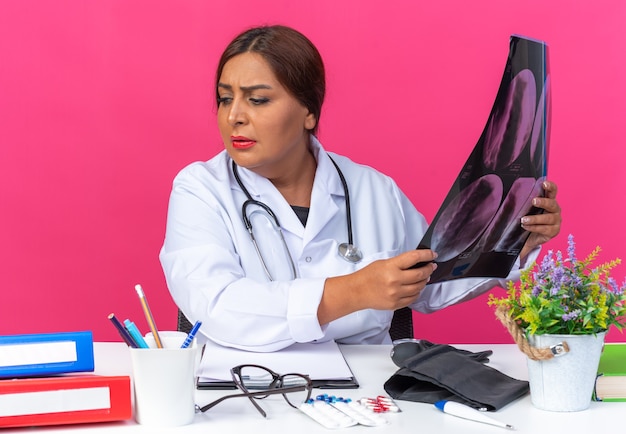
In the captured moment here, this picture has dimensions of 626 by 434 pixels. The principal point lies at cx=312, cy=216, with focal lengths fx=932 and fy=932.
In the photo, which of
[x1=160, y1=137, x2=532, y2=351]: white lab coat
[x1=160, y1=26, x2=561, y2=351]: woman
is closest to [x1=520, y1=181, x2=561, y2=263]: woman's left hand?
[x1=160, y1=26, x2=561, y2=351]: woman

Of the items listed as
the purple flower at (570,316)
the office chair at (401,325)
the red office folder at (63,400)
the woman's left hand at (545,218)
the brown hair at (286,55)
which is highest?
the brown hair at (286,55)

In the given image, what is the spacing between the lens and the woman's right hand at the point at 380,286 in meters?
1.79

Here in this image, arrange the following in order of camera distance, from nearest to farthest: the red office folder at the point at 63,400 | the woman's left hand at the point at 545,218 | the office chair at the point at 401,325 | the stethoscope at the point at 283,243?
1. the red office folder at the point at 63,400
2. the woman's left hand at the point at 545,218
3. the stethoscope at the point at 283,243
4. the office chair at the point at 401,325

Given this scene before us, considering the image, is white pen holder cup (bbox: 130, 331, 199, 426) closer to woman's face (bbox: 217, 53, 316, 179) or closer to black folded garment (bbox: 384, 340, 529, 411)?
black folded garment (bbox: 384, 340, 529, 411)

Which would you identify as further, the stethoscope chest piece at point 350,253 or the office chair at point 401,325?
the office chair at point 401,325

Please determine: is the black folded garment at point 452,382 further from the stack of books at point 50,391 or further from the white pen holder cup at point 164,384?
the stack of books at point 50,391

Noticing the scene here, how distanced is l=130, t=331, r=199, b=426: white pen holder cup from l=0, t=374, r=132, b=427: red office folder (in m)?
0.02

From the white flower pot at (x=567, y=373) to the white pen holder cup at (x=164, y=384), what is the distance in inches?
21.8

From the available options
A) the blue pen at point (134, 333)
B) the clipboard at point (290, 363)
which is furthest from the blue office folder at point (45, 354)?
the clipboard at point (290, 363)

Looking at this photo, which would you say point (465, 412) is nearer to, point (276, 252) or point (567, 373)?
point (567, 373)

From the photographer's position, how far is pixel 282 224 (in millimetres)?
2297

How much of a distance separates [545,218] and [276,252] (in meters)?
0.65

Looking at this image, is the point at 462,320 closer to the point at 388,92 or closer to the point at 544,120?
the point at 388,92

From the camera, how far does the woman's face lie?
225 cm
